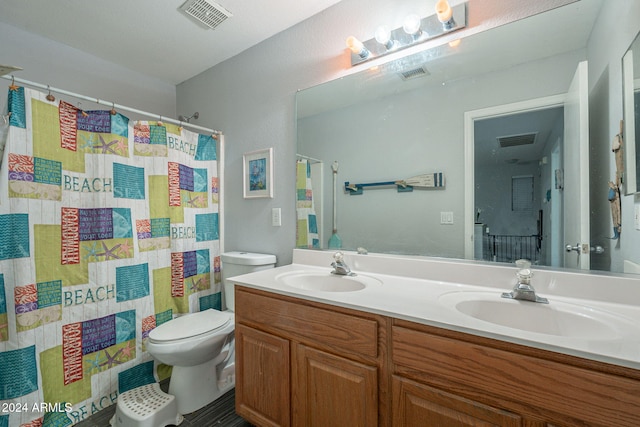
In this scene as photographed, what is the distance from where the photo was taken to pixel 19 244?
1.40m

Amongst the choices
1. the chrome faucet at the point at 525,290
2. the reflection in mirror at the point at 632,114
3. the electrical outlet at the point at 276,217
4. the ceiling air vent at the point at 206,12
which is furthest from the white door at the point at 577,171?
the ceiling air vent at the point at 206,12

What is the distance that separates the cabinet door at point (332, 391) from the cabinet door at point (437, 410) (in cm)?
9

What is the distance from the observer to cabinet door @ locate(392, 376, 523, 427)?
0.78 m

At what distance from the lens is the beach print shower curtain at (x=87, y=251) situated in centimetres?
139

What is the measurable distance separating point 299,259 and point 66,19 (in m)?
2.09

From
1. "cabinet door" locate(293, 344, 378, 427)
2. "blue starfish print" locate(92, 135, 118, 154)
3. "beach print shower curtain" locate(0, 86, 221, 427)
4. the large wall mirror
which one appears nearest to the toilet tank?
"beach print shower curtain" locate(0, 86, 221, 427)

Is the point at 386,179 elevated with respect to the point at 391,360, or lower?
elevated

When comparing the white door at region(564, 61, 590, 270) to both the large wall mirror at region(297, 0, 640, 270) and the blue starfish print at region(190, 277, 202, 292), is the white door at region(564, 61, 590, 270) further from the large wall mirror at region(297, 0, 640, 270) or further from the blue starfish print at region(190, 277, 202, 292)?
the blue starfish print at region(190, 277, 202, 292)

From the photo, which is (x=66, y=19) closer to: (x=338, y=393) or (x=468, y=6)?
(x=468, y=6)

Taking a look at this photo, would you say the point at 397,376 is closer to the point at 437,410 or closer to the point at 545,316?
the point at 437,410

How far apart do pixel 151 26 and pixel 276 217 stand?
1.49 meters

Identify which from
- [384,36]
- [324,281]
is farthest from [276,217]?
[384,36]

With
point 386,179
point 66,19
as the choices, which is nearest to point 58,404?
point 386,179

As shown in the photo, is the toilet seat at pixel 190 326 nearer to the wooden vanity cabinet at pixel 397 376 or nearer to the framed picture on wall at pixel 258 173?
the wooden vanity cabinet at pixel 397 376
